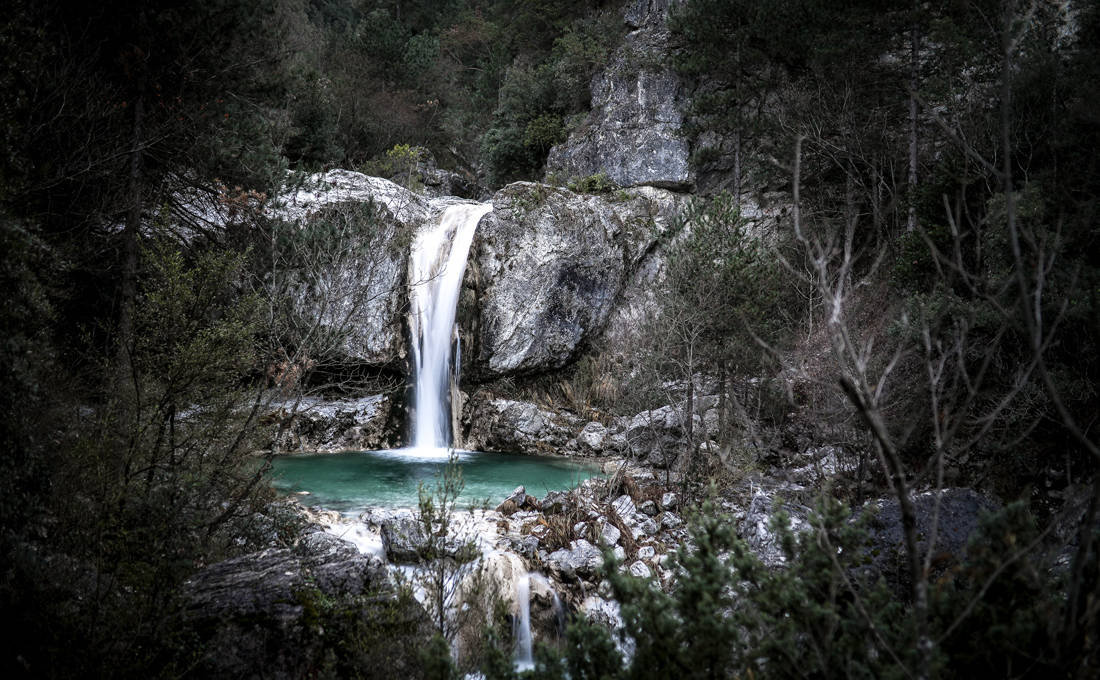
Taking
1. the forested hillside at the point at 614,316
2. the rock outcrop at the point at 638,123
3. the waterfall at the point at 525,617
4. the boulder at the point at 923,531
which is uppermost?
the rock outcrop at the point at 638,123

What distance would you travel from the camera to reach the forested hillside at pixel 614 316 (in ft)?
9.23

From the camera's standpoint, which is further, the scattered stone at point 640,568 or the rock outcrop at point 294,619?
the scattered stone at point 640,568

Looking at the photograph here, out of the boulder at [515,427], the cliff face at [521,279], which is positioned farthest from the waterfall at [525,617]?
the cliff face at [521,279]

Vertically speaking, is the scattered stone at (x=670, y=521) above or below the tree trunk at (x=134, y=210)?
below

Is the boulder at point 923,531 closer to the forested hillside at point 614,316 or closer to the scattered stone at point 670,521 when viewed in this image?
the forested hillside at point 614,316

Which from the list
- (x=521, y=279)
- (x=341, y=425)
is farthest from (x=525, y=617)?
(x=521, y=279)

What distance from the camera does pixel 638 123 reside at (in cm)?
1948

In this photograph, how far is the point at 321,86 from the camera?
13.3 m

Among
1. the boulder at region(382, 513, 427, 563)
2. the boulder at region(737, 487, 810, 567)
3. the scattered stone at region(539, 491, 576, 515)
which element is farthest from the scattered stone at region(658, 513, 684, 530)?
the boulder at region(382, 513, 427, 563)

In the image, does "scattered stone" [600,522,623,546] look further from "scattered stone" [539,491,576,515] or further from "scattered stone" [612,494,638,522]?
"scattered stone" [539,491,576,515]

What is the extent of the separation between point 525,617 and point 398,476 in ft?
20.2

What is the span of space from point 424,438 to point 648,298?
6.69 m

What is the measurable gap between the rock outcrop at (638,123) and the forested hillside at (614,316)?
129 millimetres

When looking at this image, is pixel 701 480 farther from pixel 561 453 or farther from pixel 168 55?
pixel 168 55
